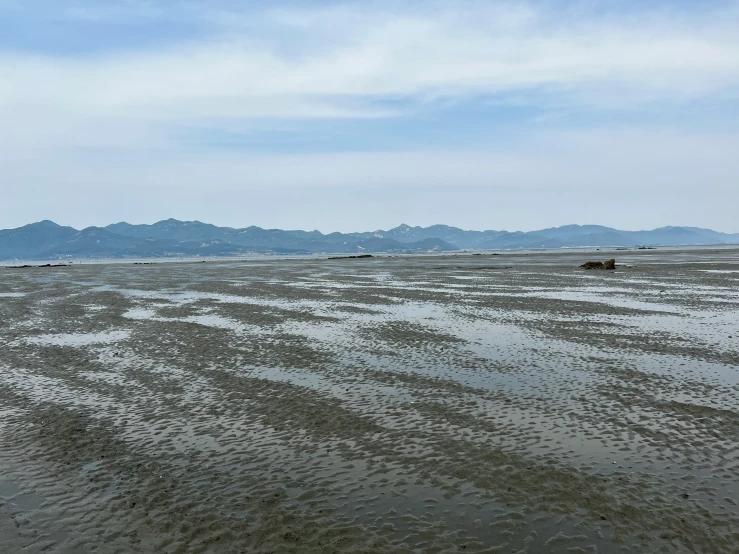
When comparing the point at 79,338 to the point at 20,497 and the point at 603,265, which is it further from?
the point at 603,265

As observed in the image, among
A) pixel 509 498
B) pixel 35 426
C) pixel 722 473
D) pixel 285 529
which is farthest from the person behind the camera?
pixel 35 426

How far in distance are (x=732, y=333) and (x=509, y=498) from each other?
20.0 meters

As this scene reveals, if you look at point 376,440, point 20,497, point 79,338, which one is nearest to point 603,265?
point 79,338

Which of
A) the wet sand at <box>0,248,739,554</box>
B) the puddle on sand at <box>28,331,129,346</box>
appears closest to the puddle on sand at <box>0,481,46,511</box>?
the wet sand at <box>0,248,739,554</box>

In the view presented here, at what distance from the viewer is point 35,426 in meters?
13.2

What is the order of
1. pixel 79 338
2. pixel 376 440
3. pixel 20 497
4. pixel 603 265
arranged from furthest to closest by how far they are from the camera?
pixel 603 265, pixel 79 338, pixel 376 440, pixel 20 497

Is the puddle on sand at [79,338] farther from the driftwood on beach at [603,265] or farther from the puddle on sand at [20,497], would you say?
the driftwood on beach at [603,265]

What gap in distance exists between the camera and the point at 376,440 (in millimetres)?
11953

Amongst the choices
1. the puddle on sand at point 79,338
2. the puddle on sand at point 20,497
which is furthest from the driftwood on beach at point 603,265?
the puddle on sand at point 20,497

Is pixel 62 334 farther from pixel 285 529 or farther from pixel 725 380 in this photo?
pixel 725 380

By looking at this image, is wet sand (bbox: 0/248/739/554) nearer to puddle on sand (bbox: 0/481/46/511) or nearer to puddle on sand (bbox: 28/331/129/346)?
puddle on sand (bbox: 0/481/46/511)

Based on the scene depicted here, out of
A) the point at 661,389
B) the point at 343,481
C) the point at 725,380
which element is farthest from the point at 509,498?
the point at 725,380

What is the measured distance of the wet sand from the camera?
8297 millimetres

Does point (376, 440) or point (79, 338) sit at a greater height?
point (79, 338)
